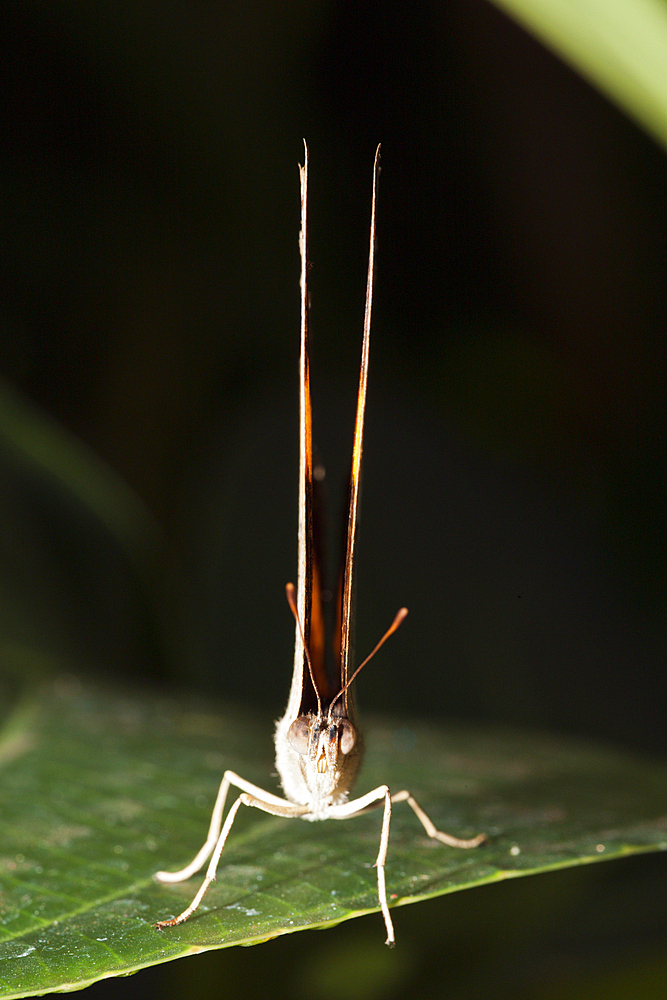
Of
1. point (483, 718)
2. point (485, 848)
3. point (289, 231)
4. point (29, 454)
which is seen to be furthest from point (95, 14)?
point (485, 848)

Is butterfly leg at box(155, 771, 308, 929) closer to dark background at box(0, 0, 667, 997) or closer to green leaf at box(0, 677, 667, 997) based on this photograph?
green leaf at box(0, 677, 667, 997)

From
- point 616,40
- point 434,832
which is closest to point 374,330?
point 434,832

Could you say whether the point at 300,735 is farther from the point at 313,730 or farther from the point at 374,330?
the point at 374,330

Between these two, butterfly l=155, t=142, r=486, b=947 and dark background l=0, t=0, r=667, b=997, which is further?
dark background l=0, t=0, r=667, b=997

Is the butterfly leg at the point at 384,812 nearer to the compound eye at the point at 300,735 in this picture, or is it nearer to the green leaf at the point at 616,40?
the compound eye at the point at 300,735

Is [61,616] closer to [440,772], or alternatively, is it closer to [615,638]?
[440,772]

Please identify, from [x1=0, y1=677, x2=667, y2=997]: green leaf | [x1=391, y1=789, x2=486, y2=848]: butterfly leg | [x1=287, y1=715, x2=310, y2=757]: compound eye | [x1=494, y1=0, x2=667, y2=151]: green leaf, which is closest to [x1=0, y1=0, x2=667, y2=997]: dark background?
[x1=0, y1=677, x2=667, y2=997]: green leaf

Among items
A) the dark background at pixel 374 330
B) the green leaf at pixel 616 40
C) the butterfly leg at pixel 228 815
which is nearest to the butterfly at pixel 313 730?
the butterfly leg at pixel 228 815
